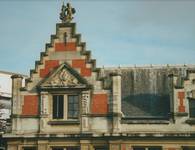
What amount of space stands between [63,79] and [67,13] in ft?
17.0

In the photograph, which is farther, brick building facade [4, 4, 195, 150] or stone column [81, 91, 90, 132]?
stone column [81, 91, 90, 132]

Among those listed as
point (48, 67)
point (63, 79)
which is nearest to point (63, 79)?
point (63, 79)

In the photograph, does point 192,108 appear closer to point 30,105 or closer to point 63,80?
point 63,80

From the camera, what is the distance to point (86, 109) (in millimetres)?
34125

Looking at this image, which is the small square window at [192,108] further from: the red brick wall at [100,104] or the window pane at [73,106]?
the window pane at [73,106]

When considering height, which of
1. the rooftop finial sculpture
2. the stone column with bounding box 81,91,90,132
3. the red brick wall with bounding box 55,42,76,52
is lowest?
the stone column with bounding box 81,91,90,132

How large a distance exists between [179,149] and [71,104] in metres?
8.25

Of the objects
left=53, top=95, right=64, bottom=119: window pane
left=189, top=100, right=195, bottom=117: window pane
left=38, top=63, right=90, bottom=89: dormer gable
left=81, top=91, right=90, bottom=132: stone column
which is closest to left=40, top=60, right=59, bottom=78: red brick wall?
left=38, top=63, right=90, bottom=89: dormer gable

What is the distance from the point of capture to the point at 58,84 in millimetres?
34844

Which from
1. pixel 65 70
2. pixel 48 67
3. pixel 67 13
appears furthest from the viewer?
pixel 67 13

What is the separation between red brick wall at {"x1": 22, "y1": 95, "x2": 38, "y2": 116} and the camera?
35062mm

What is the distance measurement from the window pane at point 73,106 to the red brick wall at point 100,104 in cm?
127

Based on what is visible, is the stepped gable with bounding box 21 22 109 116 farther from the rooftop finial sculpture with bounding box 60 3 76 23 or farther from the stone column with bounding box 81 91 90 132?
the rooftop finial sculpture with bounding box 60 3 76 23

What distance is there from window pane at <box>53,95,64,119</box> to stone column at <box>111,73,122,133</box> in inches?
147
